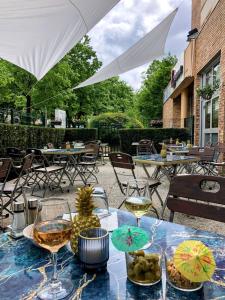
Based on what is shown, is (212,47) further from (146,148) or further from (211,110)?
(146,148)

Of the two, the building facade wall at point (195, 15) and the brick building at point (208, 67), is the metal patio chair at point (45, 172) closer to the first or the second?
the brick building at point (208, 67)

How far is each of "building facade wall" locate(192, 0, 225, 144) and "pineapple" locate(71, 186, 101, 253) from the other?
6598 millimetres

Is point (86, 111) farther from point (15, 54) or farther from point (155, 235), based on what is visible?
point (155, 235)

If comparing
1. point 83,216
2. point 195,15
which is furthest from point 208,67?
point 83,216

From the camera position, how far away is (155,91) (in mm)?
26266

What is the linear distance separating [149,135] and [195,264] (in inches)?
439

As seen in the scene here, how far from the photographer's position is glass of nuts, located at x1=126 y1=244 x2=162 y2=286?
0.78 metres

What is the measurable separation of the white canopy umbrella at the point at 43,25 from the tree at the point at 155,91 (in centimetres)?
2251

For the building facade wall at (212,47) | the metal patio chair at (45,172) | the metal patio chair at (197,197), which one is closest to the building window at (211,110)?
the building facade wall at (212,47)

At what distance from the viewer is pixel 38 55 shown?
412 cm

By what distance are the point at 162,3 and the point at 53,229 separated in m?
7.17

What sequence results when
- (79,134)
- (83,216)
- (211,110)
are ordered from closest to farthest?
(83,216) → (211,110) → (79,134)

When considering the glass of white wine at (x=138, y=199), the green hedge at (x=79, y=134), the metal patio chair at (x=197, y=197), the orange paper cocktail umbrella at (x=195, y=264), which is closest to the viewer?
the orange paper cocktail umbrella at (x=195, y=264)

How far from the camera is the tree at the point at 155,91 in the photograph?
83.0 ft
